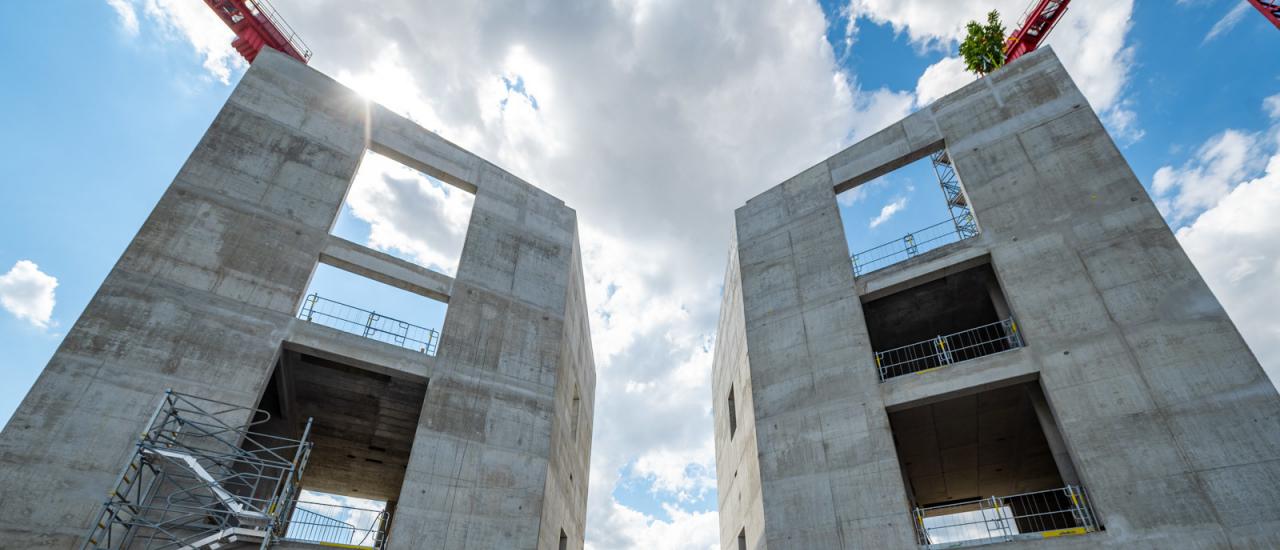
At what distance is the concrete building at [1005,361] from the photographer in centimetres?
1206

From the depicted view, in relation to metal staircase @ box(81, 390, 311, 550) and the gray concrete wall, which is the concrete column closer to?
the gray concrete wall

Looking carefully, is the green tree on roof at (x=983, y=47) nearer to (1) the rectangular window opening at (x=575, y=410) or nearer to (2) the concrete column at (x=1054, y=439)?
(2) the concrete column at (x=1054, y=439)

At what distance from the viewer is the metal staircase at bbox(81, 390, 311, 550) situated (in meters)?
12.3

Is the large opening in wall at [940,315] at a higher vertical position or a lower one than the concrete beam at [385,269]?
lower

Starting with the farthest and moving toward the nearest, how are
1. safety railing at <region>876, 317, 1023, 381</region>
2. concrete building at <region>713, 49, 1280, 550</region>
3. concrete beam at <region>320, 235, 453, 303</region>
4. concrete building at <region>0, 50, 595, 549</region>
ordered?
concrete beam at <region>320, 235, 453, 303</region>, safety railing at <region>876, 317, 1023, 381</region>, concrete building at <region>0, 50, 595, 549</region>, concrete building at <region>713, 49, 1280, 550</region>

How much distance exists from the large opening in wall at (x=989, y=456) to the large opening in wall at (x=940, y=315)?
1522 millimetres

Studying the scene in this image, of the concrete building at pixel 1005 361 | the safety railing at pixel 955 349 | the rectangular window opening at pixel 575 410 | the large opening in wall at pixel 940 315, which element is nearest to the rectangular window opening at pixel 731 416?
the concrete building at pixel 1005 361

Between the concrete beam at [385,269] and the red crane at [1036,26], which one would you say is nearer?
the concrete beam at [385,269]

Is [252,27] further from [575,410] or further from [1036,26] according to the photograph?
[1036,26]

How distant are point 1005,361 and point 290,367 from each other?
19.7 meters

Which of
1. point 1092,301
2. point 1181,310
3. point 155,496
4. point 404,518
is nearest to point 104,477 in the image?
point 155,496

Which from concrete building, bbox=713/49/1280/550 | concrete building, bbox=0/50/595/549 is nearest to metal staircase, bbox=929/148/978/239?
concrete building, bbox=713/49/1280/550

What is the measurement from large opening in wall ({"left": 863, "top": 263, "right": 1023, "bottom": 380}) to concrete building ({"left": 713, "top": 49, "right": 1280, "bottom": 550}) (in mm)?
87

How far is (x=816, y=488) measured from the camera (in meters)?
15.8
